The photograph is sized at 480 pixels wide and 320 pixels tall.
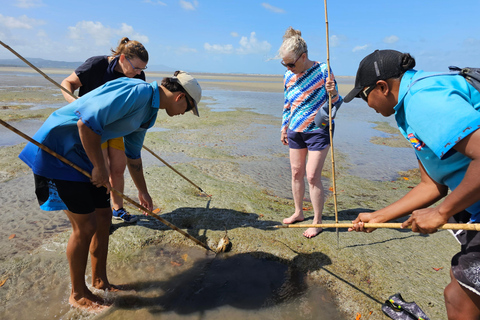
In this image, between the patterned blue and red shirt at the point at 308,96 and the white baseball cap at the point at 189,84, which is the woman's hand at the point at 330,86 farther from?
the white baseball cap at the point at 189,84

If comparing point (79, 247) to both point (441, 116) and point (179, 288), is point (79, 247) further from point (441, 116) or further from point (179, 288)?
point (441, 116)

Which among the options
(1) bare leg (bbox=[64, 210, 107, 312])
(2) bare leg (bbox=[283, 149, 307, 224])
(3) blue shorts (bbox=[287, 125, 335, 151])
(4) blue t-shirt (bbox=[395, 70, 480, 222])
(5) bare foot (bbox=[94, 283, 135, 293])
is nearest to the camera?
(4) blue t-shirt (bbox=[395, 70, 480, 222])

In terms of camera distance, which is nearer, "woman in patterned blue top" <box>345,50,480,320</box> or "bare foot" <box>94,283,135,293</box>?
"woman in patterned blue top" <box>345,50,480,320</box>

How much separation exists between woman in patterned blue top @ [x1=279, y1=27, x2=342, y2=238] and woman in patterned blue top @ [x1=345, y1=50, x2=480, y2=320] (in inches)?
61.6

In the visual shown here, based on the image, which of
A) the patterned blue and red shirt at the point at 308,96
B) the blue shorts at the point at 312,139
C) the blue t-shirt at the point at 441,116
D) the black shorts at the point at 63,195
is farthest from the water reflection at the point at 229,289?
the blue t-shirt at the point at 441,116

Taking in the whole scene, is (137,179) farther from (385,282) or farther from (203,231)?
(385,282)

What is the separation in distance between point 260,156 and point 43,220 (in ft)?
16.1

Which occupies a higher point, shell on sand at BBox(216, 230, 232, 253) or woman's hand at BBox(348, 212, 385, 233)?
woman's hand at BBox(348, 212, 385, 233)

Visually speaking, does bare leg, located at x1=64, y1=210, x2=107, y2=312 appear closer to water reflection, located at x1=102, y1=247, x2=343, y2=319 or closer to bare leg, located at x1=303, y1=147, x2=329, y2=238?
water reflection, located at x1=102, y1=247, x2=343, y2=319

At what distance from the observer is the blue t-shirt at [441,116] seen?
1.39 meters

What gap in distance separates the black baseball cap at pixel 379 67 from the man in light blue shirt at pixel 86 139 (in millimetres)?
1211

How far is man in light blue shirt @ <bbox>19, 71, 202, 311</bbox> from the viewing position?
2.13 metres

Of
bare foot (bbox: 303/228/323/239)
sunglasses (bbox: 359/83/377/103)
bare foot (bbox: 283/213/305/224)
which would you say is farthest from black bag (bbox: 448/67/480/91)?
bare foot (bbox: 283/213/305/224)

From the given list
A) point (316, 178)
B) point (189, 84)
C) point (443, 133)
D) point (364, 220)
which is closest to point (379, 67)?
point (443, 133)
